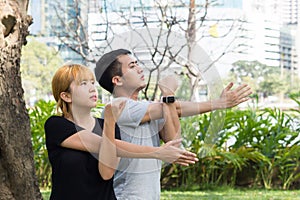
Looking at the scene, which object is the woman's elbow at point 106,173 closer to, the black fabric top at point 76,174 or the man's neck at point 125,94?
the black fabric top at point 76,174

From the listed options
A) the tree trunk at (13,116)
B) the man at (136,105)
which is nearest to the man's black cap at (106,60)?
the man at (136,105)

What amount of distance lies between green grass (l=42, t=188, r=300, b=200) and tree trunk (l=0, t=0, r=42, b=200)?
1845 mm

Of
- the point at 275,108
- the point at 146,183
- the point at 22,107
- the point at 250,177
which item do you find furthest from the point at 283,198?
the point at 146,183

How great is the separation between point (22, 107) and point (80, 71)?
2.03m

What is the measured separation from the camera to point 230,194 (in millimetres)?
6090

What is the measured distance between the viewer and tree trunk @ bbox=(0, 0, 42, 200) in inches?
152

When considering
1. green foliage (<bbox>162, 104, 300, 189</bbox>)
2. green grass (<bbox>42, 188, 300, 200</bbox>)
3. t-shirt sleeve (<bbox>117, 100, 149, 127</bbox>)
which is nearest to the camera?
t-shirt sleeve (<bbox>117, 100, 149, 127</bbox>)

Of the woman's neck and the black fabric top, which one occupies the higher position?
the woman's neck

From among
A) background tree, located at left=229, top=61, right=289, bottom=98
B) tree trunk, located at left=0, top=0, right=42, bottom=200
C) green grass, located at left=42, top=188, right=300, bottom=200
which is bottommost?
background tree, located at left=229, top=61, right=289, bottom=98

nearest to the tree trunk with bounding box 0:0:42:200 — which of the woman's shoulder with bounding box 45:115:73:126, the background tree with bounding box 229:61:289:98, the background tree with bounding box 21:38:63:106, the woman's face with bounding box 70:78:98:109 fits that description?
the woman's shoulder with bounding box 45:115:73:126

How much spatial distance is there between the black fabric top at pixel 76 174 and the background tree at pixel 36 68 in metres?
27.2

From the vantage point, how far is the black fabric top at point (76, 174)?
2.04 metres

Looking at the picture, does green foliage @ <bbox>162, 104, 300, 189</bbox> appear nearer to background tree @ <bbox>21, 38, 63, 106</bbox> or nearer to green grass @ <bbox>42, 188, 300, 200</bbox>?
green grass @ <bbox>42, 188, 300, 200</bbox>

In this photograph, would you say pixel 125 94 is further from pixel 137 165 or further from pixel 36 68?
pixel 36 68
